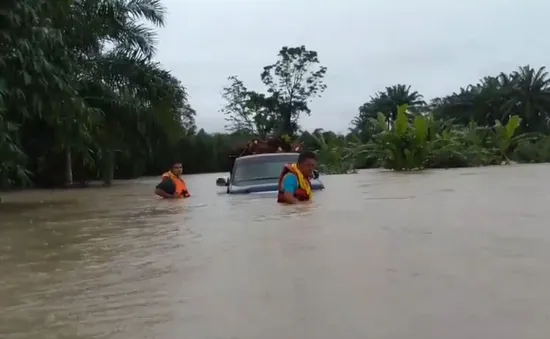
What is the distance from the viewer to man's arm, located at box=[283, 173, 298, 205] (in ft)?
31.7

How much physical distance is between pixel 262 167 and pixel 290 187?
2.14m

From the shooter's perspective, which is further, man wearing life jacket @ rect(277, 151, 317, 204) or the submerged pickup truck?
the submerged pickup truck

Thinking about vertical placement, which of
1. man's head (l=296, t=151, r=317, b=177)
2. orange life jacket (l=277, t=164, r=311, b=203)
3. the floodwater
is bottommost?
the floodwater

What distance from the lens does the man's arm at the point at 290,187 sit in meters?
9.67

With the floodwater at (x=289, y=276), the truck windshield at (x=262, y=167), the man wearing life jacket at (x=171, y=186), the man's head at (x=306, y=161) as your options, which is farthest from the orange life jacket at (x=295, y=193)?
the man wearing life jacket at (x=171, y=186)

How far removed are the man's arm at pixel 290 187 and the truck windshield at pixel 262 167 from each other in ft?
6.23

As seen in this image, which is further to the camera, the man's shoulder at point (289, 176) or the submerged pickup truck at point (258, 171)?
the submerged pickup truck at point (258, 171)

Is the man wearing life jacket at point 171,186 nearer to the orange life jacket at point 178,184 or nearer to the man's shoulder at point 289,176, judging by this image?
the orange life jacket at point 178,184

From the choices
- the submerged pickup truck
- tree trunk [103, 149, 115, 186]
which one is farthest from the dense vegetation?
the submerged pickup truck

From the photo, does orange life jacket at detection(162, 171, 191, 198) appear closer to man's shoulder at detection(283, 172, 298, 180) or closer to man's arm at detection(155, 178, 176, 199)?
man's arm at detection(155, 178, 176, 199)

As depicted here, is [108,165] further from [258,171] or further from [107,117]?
[258,171]

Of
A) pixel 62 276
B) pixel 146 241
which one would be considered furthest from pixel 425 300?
pixel 146 241

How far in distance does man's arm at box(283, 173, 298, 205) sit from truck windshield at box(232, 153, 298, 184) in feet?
6.23

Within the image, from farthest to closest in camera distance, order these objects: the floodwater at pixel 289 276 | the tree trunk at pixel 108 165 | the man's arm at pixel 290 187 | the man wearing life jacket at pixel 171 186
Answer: the tree trunk at pixel 108 165, the man wearing life jacket at pixel 171 186, the man's arm at pixel 290 187, the floodwater at pixel 289 276
